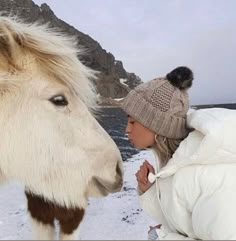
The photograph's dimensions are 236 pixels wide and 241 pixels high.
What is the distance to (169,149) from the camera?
1.94 m

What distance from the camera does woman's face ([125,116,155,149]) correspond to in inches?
75.5

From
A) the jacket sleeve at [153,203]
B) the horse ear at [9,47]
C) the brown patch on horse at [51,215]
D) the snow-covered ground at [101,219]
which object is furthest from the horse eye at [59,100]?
the snow-covered ground at [101,219]

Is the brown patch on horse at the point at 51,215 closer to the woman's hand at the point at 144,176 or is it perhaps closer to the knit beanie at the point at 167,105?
the woman's hand at the point at 144,176

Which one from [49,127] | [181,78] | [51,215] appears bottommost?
[51,215]

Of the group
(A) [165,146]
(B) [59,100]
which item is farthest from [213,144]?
(B) [59,100]

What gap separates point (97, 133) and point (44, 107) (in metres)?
0.31

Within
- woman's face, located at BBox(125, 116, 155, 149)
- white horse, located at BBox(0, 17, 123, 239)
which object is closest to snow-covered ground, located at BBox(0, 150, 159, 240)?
woman's face, located at BBox(125, 116, 155, 149)

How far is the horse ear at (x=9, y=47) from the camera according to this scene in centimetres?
165

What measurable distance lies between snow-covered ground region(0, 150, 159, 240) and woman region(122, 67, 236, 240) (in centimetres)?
278

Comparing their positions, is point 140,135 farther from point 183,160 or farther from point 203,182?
point 203,182

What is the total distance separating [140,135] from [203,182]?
550mm

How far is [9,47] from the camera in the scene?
1654 mm

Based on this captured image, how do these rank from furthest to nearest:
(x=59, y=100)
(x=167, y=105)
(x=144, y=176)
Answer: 1. (x=144, y=176)
2. (x=167, y=105)
3. (x=59, y=100)

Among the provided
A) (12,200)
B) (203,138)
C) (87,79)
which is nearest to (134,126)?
(87,79)
